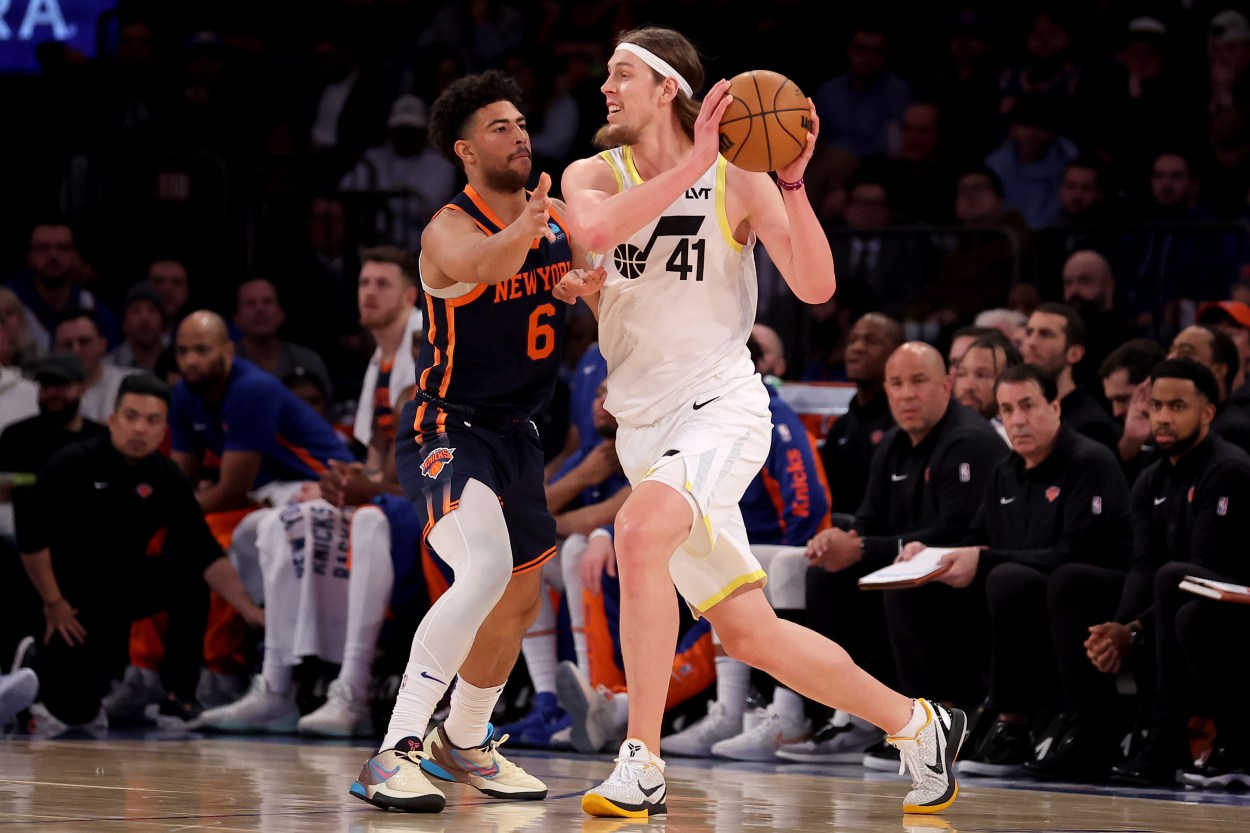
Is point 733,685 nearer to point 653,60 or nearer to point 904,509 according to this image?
point 904,509

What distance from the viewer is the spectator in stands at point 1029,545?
7.54 m

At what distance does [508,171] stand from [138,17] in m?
10.1

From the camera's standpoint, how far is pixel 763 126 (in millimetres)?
5168

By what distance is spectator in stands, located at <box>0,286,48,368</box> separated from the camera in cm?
1126

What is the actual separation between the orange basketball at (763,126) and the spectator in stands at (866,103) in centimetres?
759

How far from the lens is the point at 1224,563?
717cm

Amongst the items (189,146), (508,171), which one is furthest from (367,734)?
(189,146)

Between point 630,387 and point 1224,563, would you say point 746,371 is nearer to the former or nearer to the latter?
point 630,387

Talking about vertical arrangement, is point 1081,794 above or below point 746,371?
below

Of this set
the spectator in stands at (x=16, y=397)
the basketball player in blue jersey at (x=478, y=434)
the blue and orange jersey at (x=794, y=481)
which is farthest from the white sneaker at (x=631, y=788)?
the spectator in stands at (x=16, y=397)

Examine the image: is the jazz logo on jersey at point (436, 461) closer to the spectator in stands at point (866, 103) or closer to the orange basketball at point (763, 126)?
the orange basketball at point (763, 126)

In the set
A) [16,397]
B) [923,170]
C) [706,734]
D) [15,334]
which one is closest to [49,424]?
[16,397]

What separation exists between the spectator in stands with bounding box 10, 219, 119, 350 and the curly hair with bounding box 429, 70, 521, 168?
6900 millimetres

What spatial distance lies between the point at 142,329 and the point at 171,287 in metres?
0.69
